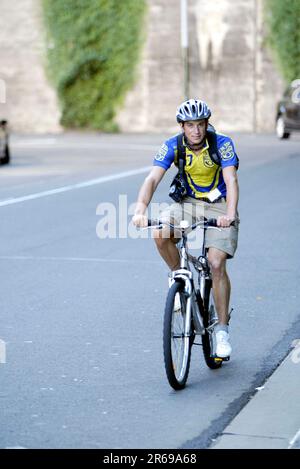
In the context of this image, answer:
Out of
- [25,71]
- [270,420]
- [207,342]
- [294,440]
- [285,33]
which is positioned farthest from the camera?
[25,71]

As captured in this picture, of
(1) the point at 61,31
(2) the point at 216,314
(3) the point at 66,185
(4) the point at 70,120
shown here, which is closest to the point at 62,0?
(1) the point at 61,31

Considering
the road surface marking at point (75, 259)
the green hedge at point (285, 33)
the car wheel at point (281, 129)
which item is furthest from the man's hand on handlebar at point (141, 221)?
the green hedge at point (285, 33)

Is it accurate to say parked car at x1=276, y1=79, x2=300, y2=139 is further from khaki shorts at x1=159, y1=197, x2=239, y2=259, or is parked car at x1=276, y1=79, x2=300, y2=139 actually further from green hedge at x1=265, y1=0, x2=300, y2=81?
khaki shorts at x1=159, y1=197, x2=239, y2=259

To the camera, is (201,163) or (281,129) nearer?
(201,163)

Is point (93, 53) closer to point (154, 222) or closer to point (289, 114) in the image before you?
point (289, 114)

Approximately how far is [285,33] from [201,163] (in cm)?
3243

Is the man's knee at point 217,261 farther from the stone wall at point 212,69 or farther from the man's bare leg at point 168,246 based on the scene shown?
the stone wall at point 212,69

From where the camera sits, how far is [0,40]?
43.1 metres

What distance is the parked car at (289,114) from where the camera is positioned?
32812 millimetres

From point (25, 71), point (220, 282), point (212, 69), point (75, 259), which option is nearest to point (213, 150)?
point (220, 282)

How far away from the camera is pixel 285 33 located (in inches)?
1526

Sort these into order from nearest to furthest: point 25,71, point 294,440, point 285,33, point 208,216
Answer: point 294,440 < point 208,216 < point 285,33 < point 25,71

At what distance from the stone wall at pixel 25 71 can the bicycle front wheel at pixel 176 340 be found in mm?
36497

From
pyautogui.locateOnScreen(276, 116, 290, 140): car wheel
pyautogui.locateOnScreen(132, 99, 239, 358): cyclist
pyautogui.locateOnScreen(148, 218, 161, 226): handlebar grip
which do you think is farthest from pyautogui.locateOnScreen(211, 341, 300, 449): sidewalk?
pyautogui.locateOnScreen(276, 116, 290, 140): car wheel
